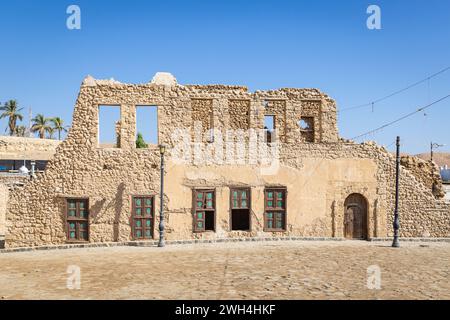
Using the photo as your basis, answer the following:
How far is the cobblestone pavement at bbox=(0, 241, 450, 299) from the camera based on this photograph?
8555mm

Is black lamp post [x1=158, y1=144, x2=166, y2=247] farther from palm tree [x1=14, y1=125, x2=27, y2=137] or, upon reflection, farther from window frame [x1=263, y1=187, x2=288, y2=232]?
palm tree [x1=14, y1=125, x2=27, y2=137]

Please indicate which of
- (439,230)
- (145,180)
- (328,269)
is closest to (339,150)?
(439,230)

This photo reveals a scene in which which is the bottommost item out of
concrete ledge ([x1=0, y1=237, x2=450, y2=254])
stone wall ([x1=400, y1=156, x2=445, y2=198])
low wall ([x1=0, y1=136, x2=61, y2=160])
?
concrete ledge ([x1=0, y1=237, x2=450, y2=254])

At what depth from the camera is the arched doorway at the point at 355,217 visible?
17.3m

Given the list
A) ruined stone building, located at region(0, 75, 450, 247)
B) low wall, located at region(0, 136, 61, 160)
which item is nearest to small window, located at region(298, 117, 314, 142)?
ruined stone building, located at region(0, 75, 450, 247)

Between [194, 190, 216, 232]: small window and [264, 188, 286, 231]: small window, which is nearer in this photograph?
[194, 190, 216, 232]: small window

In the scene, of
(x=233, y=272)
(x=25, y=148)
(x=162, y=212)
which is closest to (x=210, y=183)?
(x=162, y=212)

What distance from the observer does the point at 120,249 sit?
14469mm

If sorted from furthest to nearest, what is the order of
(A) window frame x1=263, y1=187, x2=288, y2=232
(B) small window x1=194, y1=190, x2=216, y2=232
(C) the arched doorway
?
(C) the arched doorway < (A) window frame x1=263, y1=187, x2=288, y2=232 < (B) small window x1=194, y1=190, x2=216, y2=232

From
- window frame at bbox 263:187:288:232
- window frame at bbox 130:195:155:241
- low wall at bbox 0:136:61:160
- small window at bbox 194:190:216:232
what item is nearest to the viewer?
window frame at bbox 130:195:155:241

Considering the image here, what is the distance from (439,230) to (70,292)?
15.7 meters

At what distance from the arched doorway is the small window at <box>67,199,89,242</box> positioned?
11165mm

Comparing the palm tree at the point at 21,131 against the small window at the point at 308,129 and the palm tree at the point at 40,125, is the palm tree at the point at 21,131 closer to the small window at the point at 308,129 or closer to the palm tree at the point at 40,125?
the palm tree at the point at 40,125
